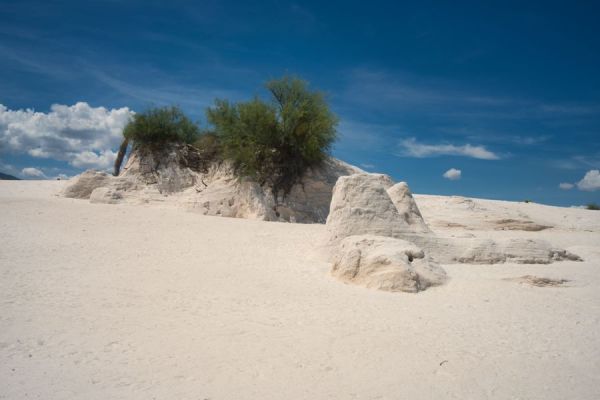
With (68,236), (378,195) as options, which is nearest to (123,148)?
(68,236)

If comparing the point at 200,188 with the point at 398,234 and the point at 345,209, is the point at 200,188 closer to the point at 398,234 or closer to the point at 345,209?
the point at 345,209

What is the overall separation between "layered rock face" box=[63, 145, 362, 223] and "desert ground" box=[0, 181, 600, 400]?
4927 mm

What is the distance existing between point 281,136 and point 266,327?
1134 centimetres

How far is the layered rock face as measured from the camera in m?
15.0

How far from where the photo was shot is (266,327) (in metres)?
5.47

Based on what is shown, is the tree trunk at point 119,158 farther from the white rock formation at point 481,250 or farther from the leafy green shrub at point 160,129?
the white rock formation at point 481,250

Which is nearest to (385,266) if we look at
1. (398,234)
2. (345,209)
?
(398,234)

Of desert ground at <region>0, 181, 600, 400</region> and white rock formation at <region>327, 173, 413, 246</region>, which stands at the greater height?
white rock formation at <region>327, 173, 413, 246</region>

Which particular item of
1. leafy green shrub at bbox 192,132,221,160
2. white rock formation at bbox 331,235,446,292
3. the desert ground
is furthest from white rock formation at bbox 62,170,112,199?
white rock formation at bbox 331,235,446,292

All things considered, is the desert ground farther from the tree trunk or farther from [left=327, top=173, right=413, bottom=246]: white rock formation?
the tree trunk

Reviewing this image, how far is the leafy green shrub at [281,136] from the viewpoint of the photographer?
52.1ft

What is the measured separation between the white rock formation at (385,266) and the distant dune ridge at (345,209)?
A: 2 cm

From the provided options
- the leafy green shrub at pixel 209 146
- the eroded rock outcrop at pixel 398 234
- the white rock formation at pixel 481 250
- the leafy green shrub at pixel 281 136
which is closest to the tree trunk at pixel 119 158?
the leafy green shrub at pixel 209 146

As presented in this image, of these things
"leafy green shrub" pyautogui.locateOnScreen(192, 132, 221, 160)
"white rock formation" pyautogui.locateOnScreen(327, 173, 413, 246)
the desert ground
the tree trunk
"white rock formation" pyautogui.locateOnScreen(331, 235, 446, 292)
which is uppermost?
"leafy green shrub" pyautogui.locateOnScreen(192, 132, 221, 160)
